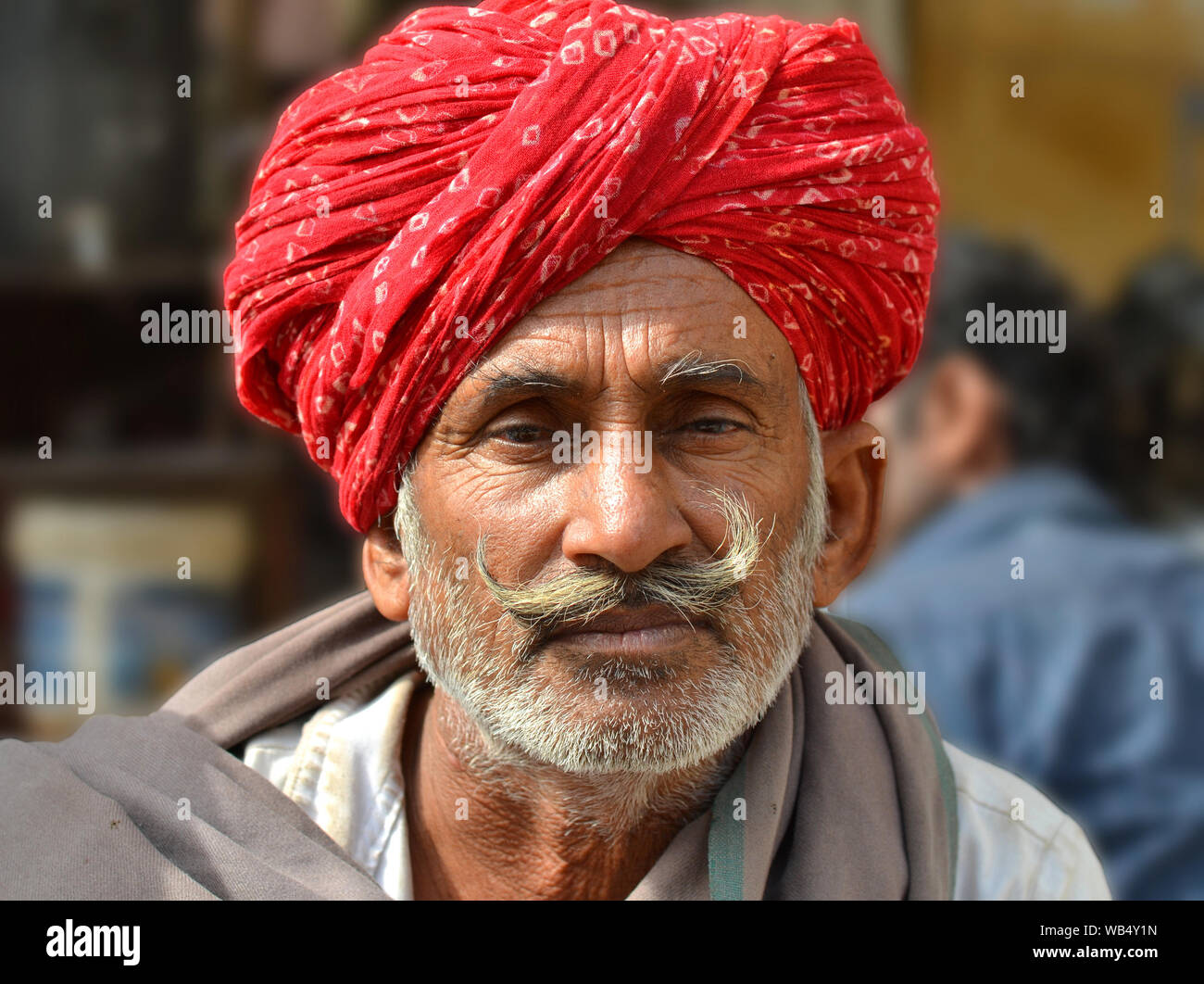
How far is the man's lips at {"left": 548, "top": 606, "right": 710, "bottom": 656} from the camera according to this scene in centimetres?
200

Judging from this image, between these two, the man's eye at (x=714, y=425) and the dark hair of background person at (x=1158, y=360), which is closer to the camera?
the man's eye at (x=714, y=425)

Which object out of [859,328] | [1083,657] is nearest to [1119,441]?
[1083,657]

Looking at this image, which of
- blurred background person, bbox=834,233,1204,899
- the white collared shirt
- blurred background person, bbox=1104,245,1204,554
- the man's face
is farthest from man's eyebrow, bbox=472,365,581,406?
blurred background person, bbox=1104,245,1204,554

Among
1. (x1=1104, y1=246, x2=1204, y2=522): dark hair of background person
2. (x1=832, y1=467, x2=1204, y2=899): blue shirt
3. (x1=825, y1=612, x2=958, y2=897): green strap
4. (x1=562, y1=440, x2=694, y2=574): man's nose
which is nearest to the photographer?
(x1=562, y1=440, x2=694, y2=574): man's nose

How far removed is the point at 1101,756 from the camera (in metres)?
3.76

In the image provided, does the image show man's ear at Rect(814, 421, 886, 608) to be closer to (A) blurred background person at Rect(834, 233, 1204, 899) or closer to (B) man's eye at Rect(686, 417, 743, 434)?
(B) man's eye at Rect(686, 417, 743, 434)

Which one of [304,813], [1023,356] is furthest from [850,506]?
[1023,356]

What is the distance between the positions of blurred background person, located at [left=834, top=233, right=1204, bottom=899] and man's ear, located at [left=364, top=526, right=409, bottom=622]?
1732 millimetres

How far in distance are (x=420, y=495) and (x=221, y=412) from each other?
8.14 ft

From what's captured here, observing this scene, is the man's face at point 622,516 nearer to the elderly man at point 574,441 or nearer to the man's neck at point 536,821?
the elderly man at point 574,441

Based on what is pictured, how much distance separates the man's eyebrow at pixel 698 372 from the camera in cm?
201

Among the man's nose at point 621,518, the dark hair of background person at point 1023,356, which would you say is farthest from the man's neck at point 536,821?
the dark hair of background person at point 1023,356

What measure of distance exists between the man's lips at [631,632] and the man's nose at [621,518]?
0.09 meters

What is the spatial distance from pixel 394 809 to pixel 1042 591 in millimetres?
2163
